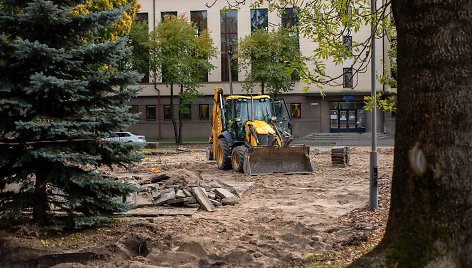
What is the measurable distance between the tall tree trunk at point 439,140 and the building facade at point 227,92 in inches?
1739

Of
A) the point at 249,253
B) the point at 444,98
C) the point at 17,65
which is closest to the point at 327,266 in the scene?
the point at 249,253

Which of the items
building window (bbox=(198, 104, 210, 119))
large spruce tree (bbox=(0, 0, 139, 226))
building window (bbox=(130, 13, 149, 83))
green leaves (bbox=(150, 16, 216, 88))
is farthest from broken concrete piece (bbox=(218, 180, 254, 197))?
building window (bbox=(198, 104, 210, 119))

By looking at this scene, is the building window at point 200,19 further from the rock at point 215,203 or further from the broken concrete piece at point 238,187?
the rock at point 215,203

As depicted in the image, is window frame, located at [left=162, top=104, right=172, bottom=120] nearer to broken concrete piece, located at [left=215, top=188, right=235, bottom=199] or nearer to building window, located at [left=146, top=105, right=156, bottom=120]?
building window, located at [left=146, top=105, right=156, bottom=120]

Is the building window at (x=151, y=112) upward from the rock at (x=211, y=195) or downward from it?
upward

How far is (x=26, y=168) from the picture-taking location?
8.90 metres

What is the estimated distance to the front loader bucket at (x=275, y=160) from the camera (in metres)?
19.8

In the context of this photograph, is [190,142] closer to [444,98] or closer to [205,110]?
[205,110]

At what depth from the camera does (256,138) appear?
20.5 metres

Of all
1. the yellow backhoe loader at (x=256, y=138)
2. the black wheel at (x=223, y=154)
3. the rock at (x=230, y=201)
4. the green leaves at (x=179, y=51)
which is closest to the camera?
the rock at (x=230, y=201)

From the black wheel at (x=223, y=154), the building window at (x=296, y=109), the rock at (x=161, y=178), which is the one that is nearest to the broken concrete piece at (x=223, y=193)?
the rock at (x=161, y=178)

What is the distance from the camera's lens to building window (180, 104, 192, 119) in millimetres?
49594

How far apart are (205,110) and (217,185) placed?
3704 cm

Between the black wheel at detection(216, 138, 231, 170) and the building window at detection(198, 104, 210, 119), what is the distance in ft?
97.4
